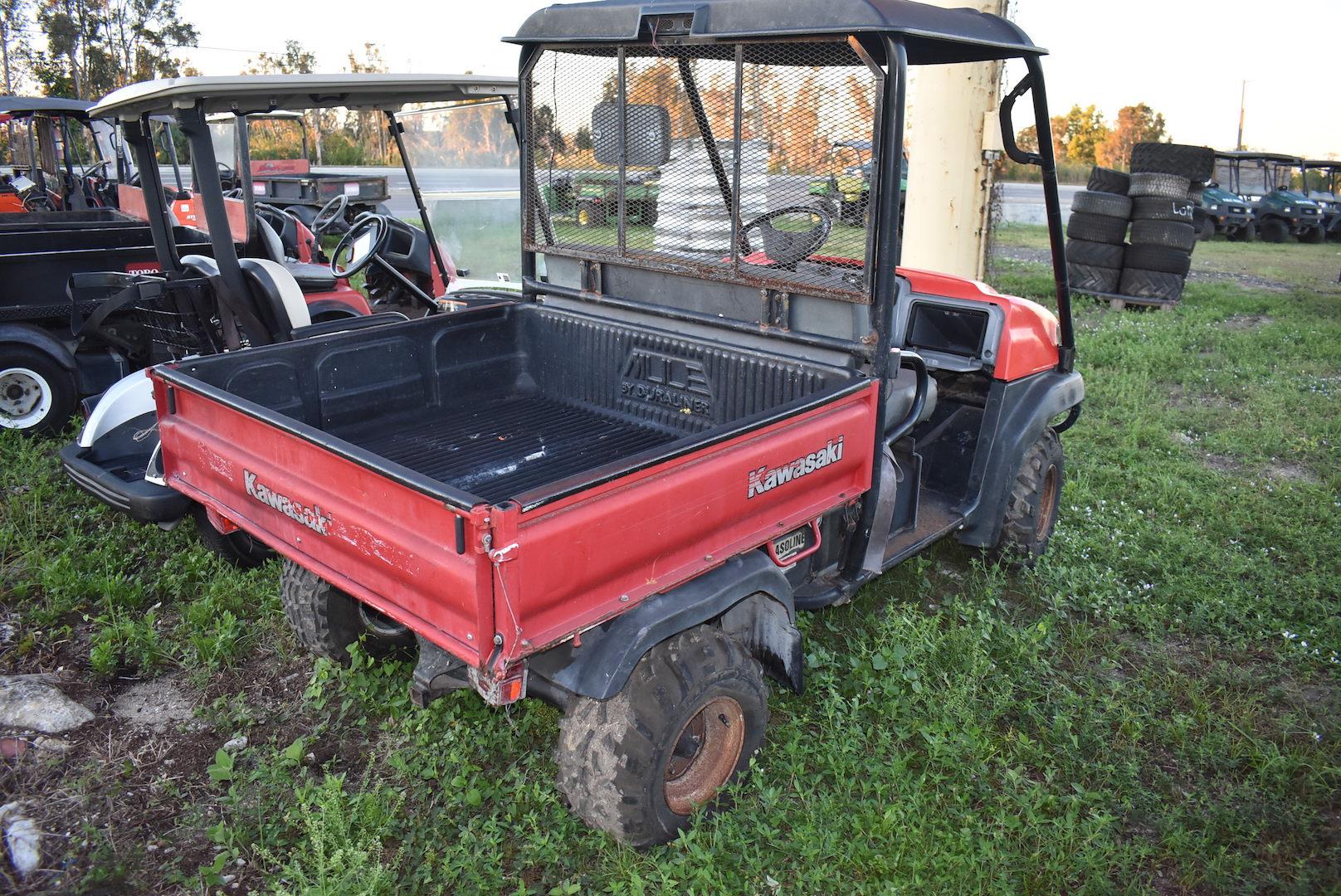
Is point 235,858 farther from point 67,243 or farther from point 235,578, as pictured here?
point 67,243

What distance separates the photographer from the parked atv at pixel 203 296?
442 centimetres

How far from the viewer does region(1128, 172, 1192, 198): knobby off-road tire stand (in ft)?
37.9

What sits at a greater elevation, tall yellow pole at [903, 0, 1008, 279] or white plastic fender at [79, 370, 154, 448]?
tall yellow pole at [903, 0, 1008, 279]

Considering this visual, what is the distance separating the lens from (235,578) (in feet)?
14.6

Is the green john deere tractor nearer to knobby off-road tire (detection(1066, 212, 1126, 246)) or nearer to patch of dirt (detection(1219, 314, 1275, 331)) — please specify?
patch of dirt (detection(1219, 314, 1275, 331))

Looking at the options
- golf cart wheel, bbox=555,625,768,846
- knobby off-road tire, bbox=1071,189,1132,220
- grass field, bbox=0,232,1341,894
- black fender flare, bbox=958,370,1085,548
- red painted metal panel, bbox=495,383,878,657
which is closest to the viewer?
red painted metal panel, bbox=495,383,878,657

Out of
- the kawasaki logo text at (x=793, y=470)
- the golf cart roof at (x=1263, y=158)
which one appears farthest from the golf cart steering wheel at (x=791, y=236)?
the golf cart roof at (x=1263, y=158)

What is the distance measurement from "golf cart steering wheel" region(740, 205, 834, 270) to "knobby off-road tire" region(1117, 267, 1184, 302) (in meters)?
9.65

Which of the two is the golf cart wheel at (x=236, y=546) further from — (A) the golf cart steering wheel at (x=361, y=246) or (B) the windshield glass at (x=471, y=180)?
(B) the windshield glass at (x=471, y=180)

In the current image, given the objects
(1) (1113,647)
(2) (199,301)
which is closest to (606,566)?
(1) (1113,647)

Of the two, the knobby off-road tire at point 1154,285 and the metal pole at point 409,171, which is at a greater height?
the metal pole at point 409,171

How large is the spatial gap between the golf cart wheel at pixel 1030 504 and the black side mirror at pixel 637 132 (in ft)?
6.86

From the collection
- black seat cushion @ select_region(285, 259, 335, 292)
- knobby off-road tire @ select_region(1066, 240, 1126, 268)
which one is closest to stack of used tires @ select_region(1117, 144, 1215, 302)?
knobby off-road tire @ select_region(1066, 240, 1126, 268)

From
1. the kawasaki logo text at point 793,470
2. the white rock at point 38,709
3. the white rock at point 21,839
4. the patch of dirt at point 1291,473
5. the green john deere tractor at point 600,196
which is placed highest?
the green john deere tractor at point 600,196
